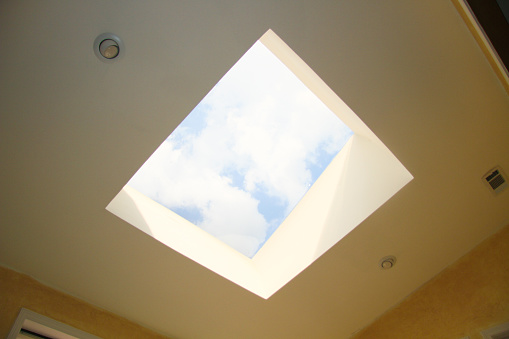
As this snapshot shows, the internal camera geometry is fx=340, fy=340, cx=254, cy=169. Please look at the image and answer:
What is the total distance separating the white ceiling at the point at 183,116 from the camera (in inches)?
79.3

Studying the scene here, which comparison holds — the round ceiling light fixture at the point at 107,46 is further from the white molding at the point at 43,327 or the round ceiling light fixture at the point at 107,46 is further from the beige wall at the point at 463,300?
the beige wall at the point at 463,300

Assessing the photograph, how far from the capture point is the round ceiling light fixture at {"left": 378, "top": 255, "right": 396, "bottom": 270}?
321 cm

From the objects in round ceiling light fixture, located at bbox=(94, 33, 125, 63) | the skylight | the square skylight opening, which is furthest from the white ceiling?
the skylight

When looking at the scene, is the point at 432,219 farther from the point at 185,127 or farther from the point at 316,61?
the point at 185,127

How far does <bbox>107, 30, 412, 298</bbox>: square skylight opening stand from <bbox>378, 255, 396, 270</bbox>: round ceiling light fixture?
0.59m

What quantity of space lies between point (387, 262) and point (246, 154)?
5.66 feet

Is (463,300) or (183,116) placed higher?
(183,116)

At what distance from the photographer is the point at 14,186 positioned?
2451 mm

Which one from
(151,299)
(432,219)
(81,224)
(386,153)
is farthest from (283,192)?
(81,224)

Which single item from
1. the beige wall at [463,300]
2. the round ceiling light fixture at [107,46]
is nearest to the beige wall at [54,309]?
the round ceiling light fixture at [107,46]

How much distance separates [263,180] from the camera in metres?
3.68

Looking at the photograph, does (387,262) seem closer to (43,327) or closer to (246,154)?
(246,154)

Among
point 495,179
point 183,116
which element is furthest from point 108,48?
Answer: point 495,179

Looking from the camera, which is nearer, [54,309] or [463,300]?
[54,309]
